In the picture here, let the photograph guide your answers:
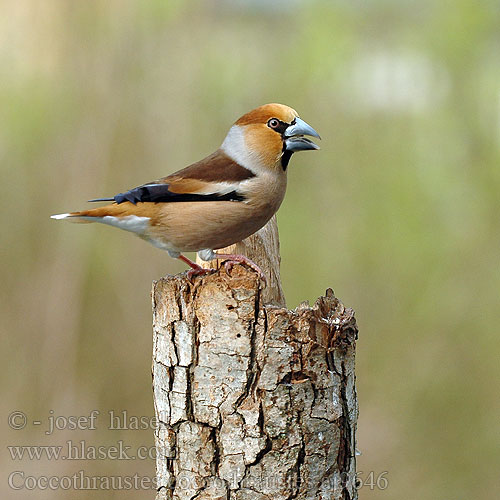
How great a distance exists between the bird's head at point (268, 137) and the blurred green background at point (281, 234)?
4.79 feet

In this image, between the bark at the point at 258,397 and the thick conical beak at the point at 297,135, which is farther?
the thick conical beak at the point at 297,135

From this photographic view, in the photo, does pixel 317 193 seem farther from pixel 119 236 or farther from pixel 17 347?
pixel 17 347

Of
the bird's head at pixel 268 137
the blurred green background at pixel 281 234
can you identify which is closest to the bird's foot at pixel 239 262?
the bird's head at pixel 268 137

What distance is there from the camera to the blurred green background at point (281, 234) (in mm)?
4688

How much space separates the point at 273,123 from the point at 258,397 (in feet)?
4.76

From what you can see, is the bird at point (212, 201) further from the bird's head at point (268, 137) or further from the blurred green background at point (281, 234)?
the blurred green background at point (281, 234)

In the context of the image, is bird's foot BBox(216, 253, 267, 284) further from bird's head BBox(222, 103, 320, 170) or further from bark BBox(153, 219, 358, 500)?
bird's head BBox(222, 103, 320, 170)

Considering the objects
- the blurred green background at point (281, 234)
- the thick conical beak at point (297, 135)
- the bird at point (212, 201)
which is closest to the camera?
the bird at point (212, 201)

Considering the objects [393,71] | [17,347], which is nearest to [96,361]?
[17,347]

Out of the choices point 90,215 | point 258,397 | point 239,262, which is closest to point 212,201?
point 239,262

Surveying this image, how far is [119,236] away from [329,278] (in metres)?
1.52

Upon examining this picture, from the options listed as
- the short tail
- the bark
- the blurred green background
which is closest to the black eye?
the short tail

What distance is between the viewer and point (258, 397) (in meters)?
2.48

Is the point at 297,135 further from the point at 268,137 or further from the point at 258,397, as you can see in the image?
the point at 258,397
